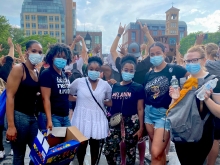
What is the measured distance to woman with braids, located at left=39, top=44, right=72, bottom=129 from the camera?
295 cm

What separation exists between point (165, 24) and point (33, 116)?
10499cm

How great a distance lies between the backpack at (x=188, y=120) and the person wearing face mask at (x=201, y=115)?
9 centimetres

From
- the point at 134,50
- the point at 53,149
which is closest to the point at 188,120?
the point at 53,149

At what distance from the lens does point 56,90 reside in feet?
9.97

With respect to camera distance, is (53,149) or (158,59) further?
(158,59)

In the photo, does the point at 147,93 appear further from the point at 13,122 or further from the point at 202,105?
the point at 13,122

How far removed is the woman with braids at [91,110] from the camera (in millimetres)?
3338

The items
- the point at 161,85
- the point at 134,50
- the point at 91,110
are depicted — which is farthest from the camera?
the point at 134,50

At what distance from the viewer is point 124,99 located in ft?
10.7

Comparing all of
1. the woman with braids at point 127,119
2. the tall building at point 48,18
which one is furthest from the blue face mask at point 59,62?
the tall building at point 48,18

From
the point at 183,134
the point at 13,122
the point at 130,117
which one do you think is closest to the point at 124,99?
the point at 130,117

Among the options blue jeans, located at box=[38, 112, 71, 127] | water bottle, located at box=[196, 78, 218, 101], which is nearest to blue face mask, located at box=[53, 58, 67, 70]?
blue jeans, located at box=[38, 112, 71, 127]

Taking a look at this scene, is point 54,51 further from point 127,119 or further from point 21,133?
point 127,119

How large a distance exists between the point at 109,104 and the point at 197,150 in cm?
149
